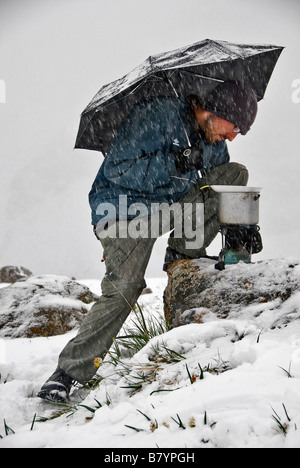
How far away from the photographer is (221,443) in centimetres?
140

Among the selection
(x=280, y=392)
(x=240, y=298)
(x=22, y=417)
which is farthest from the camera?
(x=240, y=298)

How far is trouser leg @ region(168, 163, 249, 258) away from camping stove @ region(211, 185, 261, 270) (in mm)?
187

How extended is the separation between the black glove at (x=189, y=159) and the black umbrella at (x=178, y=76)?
1.50 feet

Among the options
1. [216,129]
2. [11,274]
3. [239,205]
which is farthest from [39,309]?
[11,274]

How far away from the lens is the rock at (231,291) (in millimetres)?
2457

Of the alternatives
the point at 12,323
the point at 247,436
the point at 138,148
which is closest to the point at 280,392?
the point at 247,436

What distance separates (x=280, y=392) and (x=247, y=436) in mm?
270

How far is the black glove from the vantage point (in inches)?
112

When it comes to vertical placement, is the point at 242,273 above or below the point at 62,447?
above

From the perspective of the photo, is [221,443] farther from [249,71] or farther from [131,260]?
[249,71]

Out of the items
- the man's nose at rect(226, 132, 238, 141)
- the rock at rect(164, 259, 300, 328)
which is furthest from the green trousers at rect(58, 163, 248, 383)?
the man's nose at rect(226, 132, 238, 141)

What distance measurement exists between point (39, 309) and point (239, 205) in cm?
336

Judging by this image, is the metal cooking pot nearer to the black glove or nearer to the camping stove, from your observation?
the camping stove

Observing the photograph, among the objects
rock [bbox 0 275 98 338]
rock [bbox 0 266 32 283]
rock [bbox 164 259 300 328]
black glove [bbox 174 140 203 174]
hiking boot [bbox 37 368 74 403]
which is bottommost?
rock [bbox 0 266 32 283]
